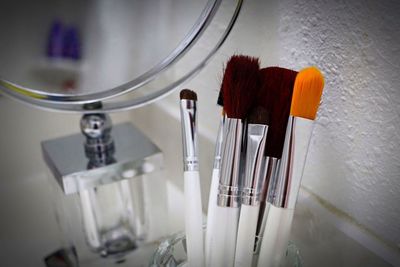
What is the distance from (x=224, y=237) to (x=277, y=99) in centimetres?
10

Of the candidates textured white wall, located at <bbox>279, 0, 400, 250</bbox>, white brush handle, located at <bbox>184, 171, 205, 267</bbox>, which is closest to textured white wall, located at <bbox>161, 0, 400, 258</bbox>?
textured white wall, located at <bbox>279, 0, 400, 250</bbox>

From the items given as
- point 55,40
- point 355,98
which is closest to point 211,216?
point 355,98

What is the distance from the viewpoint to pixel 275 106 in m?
0.27

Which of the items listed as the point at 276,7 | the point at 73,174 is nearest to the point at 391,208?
the point at 276,7

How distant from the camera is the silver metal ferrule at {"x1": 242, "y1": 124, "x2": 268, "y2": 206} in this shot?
26 cm

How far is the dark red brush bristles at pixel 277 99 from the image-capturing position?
26 cm

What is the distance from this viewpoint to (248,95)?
0.85 ft

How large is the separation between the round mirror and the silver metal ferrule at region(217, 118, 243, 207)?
0.45 ft

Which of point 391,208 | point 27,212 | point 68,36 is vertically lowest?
point 27,212

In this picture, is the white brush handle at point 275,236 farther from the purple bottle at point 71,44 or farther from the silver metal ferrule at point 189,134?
the purple bottle at point 71,44

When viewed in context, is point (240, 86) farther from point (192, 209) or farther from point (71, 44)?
point (71, 44)

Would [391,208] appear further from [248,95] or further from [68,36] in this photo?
[68,36]

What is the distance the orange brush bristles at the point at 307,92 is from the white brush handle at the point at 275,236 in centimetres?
7

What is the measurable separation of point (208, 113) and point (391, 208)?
0.22m
